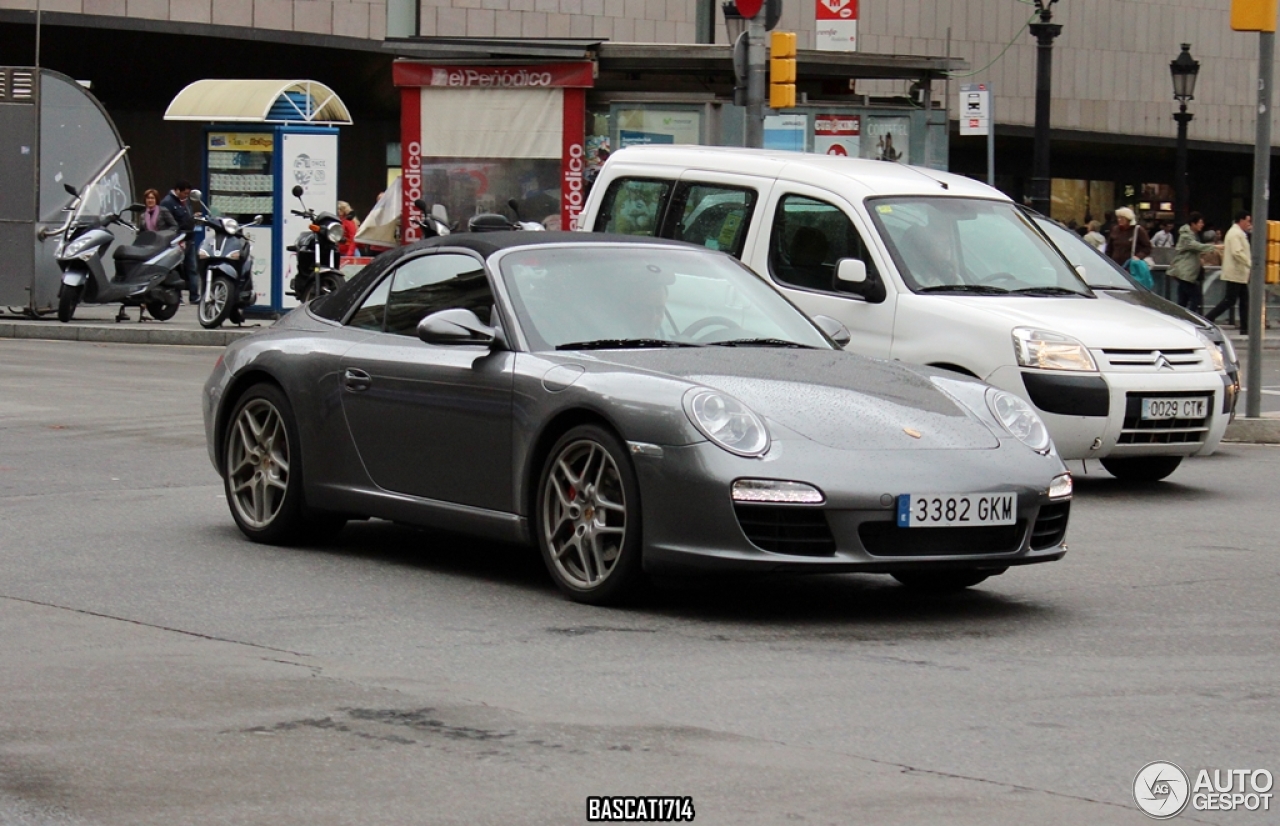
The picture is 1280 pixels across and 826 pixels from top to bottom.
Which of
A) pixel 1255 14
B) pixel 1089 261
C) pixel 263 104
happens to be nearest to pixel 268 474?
pixel 1089 261

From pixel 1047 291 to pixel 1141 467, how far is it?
118 cm

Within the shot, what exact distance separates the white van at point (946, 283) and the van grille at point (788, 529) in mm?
4511

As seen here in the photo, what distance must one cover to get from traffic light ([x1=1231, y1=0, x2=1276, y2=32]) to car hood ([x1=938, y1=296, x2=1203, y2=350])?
3.63 meters

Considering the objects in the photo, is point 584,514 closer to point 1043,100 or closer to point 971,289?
point 971,289

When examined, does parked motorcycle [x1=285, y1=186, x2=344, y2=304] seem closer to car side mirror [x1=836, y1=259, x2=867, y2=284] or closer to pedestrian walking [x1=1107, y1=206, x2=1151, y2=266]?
pedestrian walking [x1=1107, y1=206, x2=1151, y2=266]

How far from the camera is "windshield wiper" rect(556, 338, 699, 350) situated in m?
8.04

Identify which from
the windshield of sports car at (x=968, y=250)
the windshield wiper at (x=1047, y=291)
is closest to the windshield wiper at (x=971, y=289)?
the windshield of sports car at (x=968, y=250)

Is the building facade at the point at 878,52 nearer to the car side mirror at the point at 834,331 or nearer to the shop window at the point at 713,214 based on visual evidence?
the shop window at the point at 713,214

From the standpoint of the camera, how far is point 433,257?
8828mm

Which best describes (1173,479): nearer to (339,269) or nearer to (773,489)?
(773,489)

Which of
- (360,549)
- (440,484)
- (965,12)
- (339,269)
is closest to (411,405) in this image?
(440,484)

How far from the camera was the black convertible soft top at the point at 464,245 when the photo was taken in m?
8.63

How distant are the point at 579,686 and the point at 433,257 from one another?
10.1 ft

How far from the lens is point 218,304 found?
80.3ft
